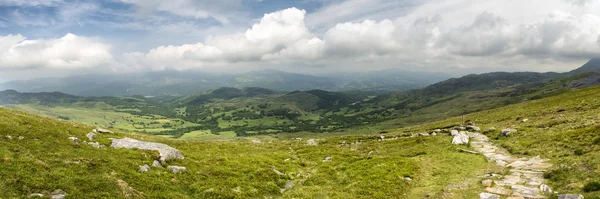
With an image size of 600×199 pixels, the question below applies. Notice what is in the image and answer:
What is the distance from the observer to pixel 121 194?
17.8 m

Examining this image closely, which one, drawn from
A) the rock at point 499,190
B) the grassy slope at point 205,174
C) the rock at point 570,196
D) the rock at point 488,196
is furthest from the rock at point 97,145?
the rock at point 570,196

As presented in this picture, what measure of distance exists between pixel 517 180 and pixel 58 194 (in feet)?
101

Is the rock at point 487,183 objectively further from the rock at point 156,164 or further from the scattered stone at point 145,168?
the rock at point 156,164

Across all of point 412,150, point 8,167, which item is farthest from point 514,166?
point 8,167

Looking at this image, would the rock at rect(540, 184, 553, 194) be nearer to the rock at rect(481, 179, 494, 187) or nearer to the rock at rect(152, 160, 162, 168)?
the rock at rect(481, 179, 494, 187)

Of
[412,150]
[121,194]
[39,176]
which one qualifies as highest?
[39,176]

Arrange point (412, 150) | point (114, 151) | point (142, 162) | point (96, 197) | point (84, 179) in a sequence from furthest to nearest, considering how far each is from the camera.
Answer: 1. point (412, 150)
2. point (114, 151)
3. point (142, 162)
4. point (84, 179)
5. point (96, 197)

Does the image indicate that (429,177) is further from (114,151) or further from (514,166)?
(114,151)

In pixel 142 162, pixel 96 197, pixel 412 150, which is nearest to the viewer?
pixel 96 197

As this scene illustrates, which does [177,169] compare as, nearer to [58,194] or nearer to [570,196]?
[58,194]

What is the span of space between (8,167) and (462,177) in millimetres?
33020

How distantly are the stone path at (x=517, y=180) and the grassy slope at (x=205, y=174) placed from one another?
1280 millimetres

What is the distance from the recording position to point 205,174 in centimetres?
2655

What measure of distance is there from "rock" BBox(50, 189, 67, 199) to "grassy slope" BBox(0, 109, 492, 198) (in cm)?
36
